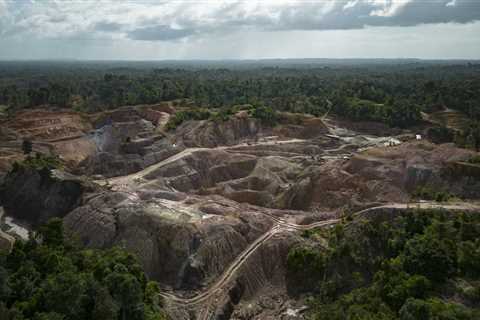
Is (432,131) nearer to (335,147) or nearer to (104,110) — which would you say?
(335,147)

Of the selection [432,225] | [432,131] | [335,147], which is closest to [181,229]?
[432,225]

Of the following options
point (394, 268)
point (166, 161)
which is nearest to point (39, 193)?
point (166, 161)

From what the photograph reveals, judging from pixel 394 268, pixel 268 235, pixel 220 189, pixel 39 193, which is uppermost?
pixel 39 193

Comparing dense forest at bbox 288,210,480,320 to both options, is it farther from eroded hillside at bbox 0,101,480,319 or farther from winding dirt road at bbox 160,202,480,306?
eroded hillside at bbox 0,101,480,319

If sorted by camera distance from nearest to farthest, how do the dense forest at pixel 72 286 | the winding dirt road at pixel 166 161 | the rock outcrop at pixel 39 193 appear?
the dense forest at pixel 72 286, the rock outcrop at pixel 39 193, the winding dirt road at pixel 166 161

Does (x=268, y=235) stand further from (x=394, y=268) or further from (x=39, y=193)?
(x=39, y=193)

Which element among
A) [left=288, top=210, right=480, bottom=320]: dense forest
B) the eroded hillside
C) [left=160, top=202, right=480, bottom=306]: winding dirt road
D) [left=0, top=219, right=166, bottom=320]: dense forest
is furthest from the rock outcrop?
[left=288, top=210, right=480, bottom=320]: dense forest

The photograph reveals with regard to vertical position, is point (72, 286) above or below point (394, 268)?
above

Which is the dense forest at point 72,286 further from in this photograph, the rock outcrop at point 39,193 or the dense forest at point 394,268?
the rock outcrop at point 39,193

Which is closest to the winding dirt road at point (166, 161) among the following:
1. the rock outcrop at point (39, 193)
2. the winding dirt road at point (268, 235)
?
the rock outcrop at point (39, 193)
